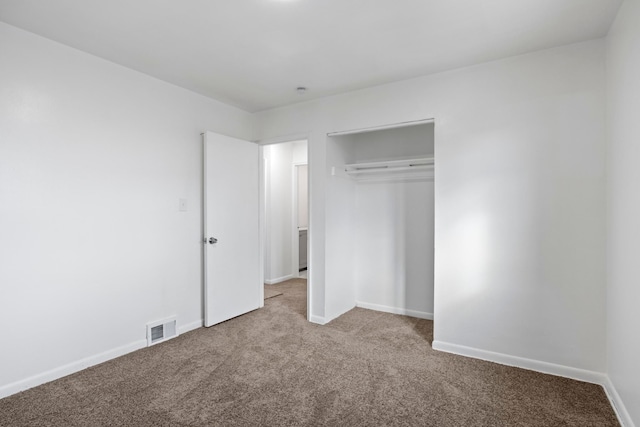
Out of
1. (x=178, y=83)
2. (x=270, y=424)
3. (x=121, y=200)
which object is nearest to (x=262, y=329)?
(x=270, y=424)

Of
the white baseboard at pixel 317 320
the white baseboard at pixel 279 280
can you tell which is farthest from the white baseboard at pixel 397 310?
the white baseboard at pixel 279 280

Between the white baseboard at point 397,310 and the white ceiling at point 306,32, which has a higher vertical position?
the white ceiling at point 306,32

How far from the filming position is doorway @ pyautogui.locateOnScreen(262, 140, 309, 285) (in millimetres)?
5418

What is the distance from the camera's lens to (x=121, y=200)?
2.78m

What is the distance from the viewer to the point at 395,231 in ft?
12.8

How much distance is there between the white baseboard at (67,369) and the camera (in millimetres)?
2195

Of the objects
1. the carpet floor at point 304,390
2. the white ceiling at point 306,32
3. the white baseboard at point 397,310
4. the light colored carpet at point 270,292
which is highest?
the white ceiling at point 306,32

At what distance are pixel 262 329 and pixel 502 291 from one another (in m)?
2.21

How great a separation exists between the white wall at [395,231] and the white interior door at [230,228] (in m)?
1.24

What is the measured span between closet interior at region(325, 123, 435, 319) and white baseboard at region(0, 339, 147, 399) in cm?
184

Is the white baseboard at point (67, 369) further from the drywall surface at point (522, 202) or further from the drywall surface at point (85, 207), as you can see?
the drywall surface at point (522, 202)

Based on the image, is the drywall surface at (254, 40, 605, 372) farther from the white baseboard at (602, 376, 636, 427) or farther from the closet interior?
the closet interior

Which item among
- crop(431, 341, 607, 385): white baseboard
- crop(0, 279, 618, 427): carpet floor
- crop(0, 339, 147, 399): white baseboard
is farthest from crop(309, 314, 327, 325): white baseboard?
crop(0, 339, 147, 399): white baseboard

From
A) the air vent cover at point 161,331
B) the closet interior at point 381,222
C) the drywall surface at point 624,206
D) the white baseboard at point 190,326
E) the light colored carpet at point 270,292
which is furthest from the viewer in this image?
the light colored carpet at point 270,292
